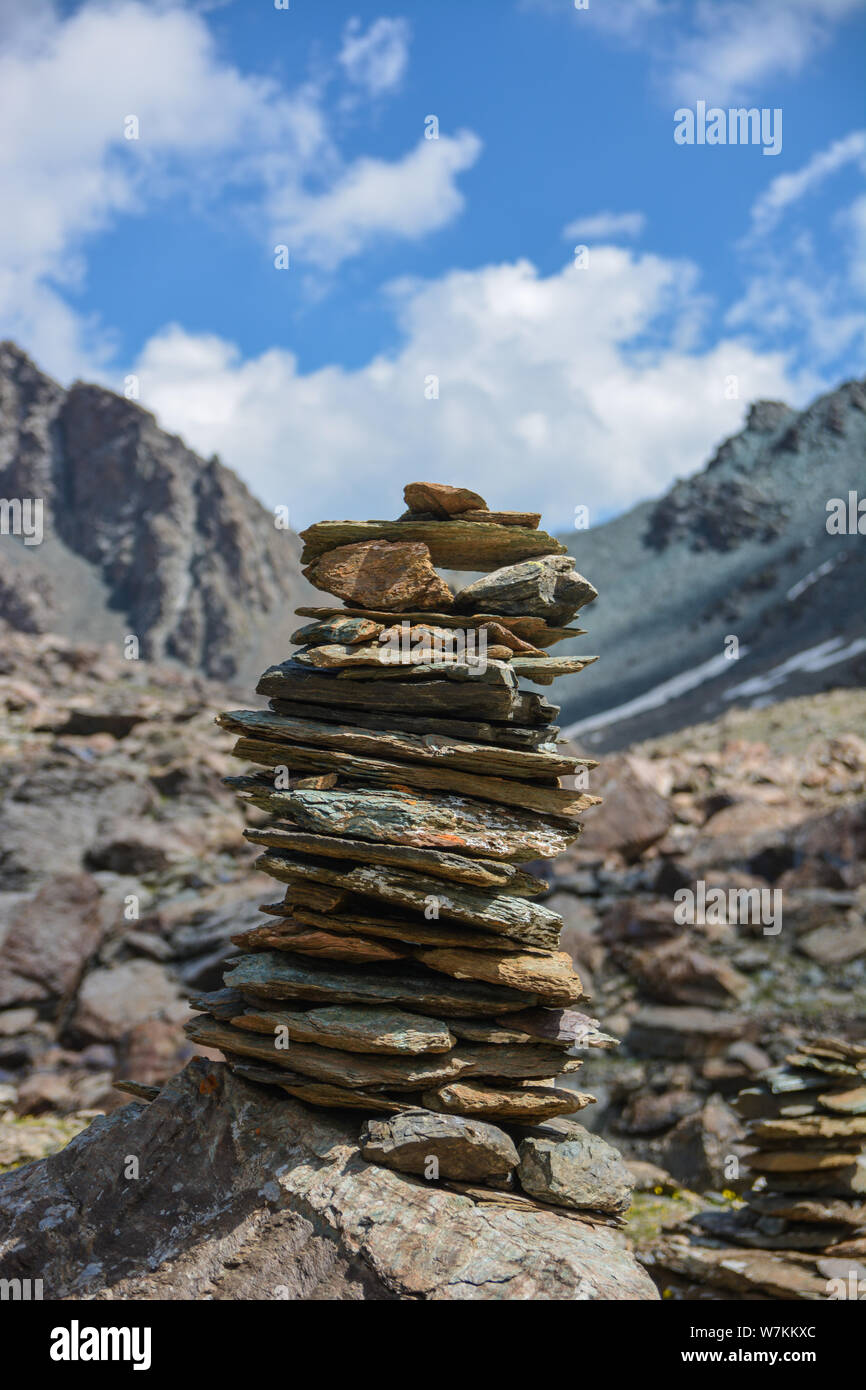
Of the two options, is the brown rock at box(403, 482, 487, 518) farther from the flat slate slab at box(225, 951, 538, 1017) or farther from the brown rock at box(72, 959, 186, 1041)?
the brown rock at box(72, 959, 186, 1041)

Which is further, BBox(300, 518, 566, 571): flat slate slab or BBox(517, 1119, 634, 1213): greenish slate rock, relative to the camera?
BBox(300, 518, 566, 571): flat slate slab

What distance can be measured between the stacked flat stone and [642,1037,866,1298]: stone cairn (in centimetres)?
1

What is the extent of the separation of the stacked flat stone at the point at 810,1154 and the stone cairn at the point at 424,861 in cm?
488

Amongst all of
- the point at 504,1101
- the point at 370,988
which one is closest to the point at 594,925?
the point at 504,1101

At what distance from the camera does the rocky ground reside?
19.6m

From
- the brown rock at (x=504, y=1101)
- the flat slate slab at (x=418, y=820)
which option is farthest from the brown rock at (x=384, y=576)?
the brown rock at (x=504, y=1101)

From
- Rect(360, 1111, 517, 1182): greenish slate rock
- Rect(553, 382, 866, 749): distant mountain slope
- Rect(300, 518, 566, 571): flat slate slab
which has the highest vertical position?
Rect(553, 382, 866, 749): distant mountain slope

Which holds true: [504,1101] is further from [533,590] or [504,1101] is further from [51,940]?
[51,940]

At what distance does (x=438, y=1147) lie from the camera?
889 centimetres

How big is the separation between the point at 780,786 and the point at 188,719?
25608 millimetres

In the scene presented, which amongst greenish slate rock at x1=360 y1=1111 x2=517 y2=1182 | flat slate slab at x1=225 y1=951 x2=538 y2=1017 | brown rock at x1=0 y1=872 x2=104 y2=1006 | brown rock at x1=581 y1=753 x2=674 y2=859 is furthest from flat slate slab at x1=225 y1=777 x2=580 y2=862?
brown rock at x1=581 y1=753 x2=674 y2=859

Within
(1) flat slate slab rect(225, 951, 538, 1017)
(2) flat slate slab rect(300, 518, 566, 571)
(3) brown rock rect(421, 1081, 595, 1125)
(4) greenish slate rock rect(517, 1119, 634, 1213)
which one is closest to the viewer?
(4) greenish slate rock rect(517, 1119, 634, 1213)
